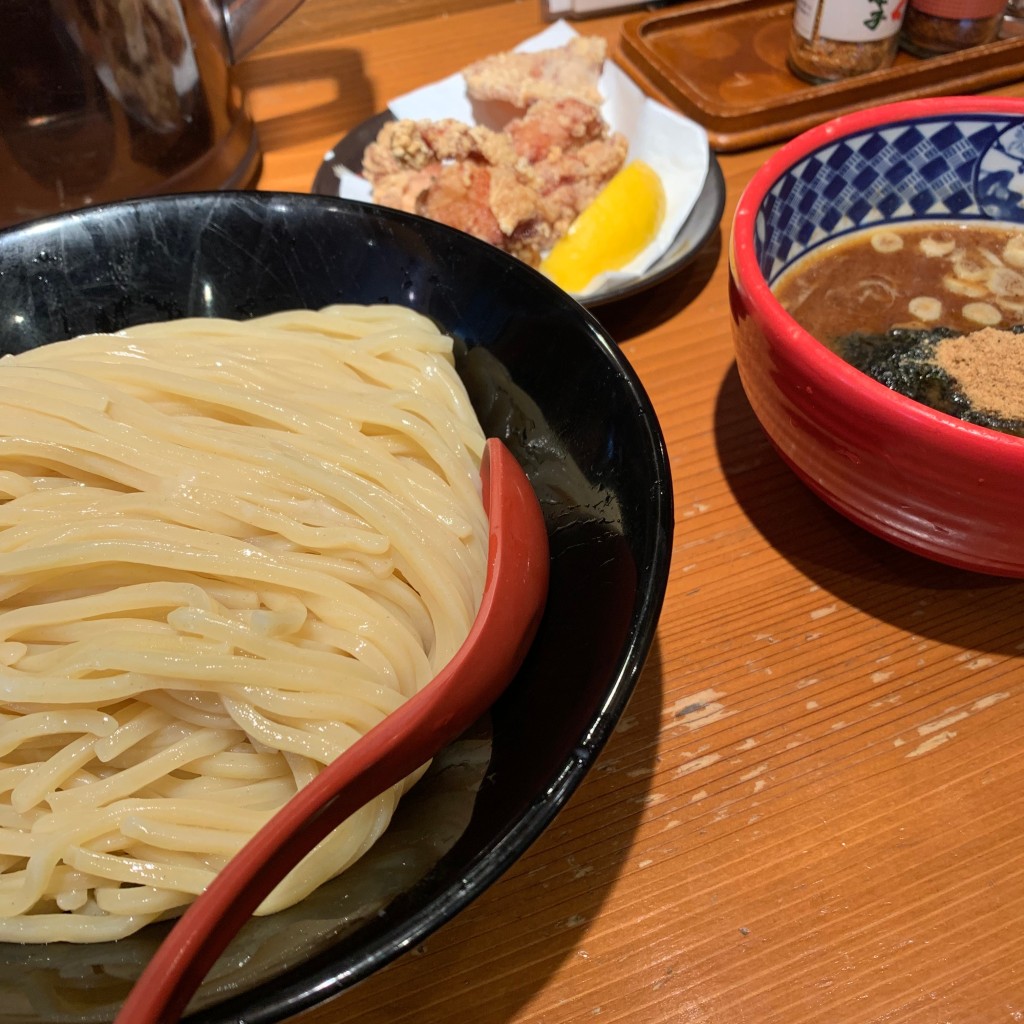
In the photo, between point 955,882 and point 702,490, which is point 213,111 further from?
point 955,882

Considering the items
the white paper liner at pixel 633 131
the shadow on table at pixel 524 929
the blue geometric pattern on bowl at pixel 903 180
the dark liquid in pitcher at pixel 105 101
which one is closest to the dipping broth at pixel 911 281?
the blue geometric pattern on bowl at pixel 903 180

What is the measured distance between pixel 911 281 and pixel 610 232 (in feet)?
1.59

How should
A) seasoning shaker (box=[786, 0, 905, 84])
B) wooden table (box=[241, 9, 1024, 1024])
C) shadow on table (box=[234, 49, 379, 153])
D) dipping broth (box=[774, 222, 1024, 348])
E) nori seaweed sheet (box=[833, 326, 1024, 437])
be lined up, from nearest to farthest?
wooden table (box=[241, 9, 1024, 1024]), nori seaweed sheet (box=[833, 326, 1024, 437]), dipping broth (box=[774, 222, 1024, 348]), seasoning shaker (box=[786, 0, 905, 84]), shadow on table (box=[234, 49, 379, 153])

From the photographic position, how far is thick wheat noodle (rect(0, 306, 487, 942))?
67 cm

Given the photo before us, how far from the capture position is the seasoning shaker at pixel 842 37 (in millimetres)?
1578

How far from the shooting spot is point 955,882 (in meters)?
0.72

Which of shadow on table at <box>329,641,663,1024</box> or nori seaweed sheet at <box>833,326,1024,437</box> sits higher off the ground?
nori seaweed sheet at <box>833,326,1024,437</box>

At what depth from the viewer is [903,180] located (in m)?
1.09

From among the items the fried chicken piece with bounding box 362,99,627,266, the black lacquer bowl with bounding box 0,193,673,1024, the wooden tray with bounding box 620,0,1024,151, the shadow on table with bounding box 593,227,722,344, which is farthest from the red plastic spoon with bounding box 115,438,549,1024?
the wooden tray with bounding box 620,0,1024,151

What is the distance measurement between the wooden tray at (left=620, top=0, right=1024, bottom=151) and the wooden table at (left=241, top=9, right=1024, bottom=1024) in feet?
2.75

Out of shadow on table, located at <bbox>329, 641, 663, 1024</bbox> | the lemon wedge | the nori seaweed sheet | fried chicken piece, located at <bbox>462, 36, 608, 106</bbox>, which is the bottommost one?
shadow on table, located at <bbox>329, 641, 663, 1024</bbox>

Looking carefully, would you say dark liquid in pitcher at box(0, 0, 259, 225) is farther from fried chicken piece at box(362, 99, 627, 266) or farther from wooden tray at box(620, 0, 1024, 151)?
wooden tray at box(620, 0, 1024, 151)

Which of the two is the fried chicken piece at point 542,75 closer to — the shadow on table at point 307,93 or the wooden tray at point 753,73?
the wooden tray at point 753,73

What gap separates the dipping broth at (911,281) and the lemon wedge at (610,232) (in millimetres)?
371
